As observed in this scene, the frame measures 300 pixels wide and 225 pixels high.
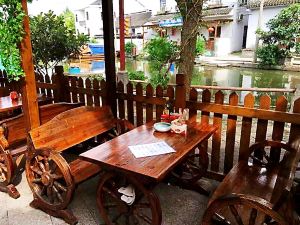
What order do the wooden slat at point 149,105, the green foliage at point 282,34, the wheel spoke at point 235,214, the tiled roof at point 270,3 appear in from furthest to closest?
1. the tiled roof at point 270,3
2. the green foliage at point 282,34
3. the wooden slat at point 149,105
4. the wheel spoke at point 235,214

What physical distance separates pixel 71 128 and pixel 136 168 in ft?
4.00

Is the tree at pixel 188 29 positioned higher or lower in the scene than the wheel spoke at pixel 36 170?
higher

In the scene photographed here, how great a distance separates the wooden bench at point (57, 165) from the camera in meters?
2.33

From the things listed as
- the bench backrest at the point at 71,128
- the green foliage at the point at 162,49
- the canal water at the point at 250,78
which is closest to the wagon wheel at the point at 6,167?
the bench backrest at the point at 71,128

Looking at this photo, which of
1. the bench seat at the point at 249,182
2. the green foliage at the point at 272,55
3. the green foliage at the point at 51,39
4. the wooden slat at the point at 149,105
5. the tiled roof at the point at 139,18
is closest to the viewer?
the bench seat at the point at 249,182

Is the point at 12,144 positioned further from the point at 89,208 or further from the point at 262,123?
the point at 262,123

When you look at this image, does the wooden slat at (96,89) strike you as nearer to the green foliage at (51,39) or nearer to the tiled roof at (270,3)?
the green foliage at (51,39)

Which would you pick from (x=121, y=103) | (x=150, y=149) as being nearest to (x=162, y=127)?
(x=150, y=149)

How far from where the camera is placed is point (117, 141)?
2.38m

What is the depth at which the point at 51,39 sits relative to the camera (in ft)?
18.7

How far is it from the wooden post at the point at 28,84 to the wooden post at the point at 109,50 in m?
1.13

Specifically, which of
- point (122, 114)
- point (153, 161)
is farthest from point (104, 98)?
point (153, 161)

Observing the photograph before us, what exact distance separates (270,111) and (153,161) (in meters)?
1.40

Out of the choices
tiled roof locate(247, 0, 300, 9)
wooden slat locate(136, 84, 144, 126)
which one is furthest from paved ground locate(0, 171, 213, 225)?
tiled roof locate(247, 0, 300, 9)
